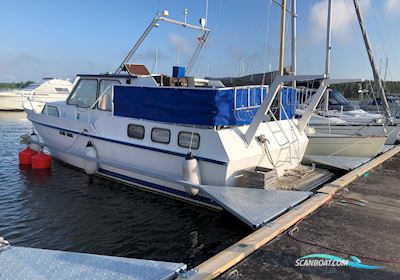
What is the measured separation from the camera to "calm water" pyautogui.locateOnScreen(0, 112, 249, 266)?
243 inches

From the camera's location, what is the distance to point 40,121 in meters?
11.8

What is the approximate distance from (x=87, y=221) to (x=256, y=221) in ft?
12.1

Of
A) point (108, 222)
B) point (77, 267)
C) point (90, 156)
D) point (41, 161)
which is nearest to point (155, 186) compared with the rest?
point (108, 222)

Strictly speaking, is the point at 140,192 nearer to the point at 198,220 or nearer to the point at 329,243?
the point at 198,220

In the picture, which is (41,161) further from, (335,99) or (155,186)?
(335,99)

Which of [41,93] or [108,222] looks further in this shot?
[41,93]

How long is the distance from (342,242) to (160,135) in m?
4.88

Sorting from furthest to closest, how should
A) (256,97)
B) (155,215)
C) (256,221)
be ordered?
(256,97), (155,215), (256,221)

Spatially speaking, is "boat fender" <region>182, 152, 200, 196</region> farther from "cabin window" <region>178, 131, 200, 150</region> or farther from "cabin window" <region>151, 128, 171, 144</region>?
"cabin window" <region>151, 128, 171, 144</region>

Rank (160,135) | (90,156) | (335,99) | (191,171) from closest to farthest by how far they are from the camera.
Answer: (191,171) → (160,135) → (90,156) → (335,99)

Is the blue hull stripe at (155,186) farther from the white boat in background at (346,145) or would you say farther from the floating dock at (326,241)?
the white boat in background at (346,145)

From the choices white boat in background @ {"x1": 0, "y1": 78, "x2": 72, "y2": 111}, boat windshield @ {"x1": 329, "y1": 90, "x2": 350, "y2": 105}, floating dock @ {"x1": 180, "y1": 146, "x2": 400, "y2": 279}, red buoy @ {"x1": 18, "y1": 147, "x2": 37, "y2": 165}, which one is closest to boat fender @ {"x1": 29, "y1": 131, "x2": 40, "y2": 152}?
red buoy @ {"x1": 18, "y1": 147, "x2": 37, "y2": 165}

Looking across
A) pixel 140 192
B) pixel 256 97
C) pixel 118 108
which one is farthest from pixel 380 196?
pixel 118 108

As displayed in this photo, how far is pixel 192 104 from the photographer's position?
7641mm
